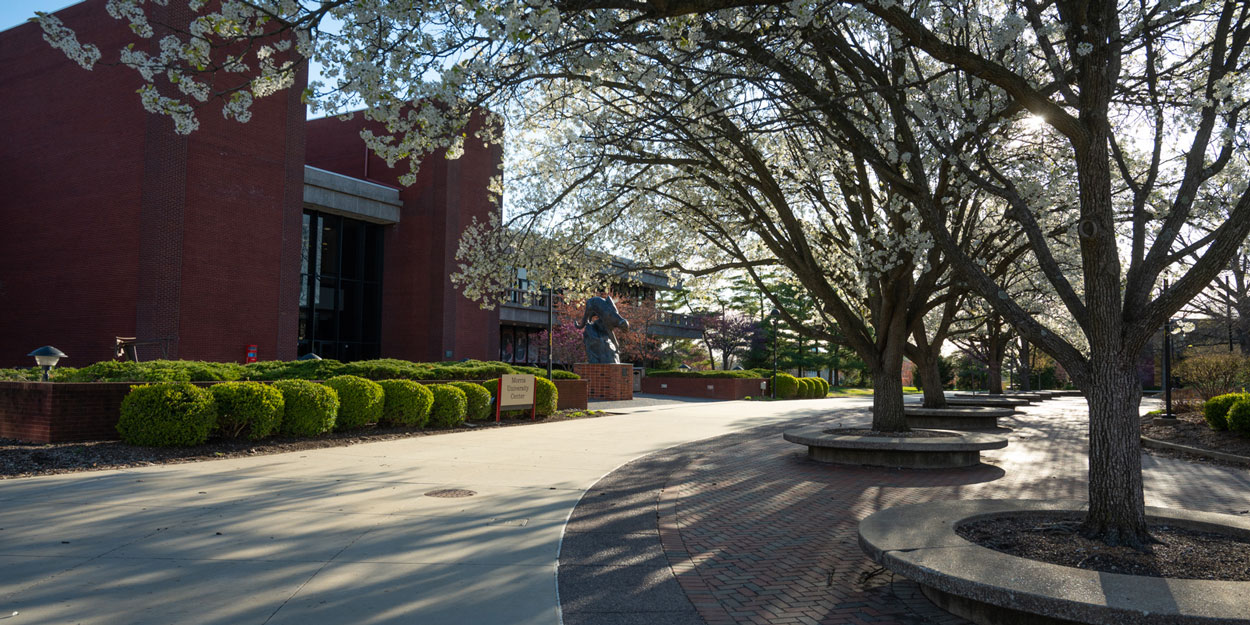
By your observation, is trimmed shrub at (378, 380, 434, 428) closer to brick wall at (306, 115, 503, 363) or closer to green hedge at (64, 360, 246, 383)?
green hedge at (64, 360, 246, 383)

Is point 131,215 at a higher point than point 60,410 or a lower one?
higher

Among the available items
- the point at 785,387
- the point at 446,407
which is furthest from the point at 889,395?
the point at 785,387

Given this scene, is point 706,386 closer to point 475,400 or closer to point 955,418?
point 955,418

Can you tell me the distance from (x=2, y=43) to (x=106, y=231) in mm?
10466

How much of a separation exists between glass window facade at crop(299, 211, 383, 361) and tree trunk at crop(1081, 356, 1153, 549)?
1323 inches

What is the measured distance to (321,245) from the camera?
35.5 meters

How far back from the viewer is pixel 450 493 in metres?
8.29

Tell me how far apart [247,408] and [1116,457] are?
1117 centimetres

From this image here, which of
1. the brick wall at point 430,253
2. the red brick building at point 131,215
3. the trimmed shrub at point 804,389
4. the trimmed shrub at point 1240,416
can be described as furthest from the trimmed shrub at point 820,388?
the trimmed shrub at point 1240,416

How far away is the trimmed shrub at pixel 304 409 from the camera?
12414 millimetres

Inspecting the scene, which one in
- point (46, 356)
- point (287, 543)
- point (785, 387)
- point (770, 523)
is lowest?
point (770, 523)

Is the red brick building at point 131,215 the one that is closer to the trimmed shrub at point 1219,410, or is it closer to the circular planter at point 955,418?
the circular planter at point 955,418

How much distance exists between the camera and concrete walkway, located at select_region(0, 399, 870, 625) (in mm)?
4441

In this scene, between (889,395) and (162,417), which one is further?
(889,395)
